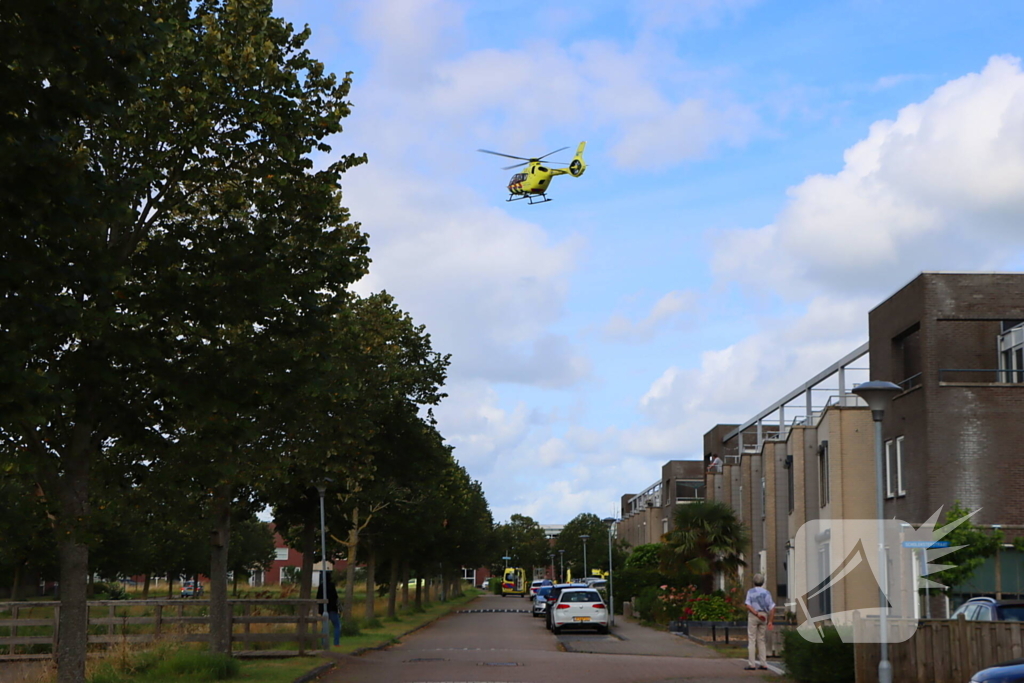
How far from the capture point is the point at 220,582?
21.9 metres

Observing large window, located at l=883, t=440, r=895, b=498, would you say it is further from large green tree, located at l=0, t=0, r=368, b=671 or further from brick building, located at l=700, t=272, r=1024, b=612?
large green tree, located at l=0, t=0, r=368, b=671

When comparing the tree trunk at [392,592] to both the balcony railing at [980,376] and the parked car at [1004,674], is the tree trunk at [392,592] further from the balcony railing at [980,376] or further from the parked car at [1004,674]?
the parked car at [1004,674]

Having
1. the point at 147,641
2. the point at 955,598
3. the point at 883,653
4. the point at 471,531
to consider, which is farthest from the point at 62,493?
the point at 471,531

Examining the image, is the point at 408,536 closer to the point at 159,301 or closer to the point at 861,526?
the point at 861,526

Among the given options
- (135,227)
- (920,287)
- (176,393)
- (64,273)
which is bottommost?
(176,393)

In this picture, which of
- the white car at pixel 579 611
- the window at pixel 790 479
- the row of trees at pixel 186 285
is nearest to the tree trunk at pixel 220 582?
the row of trees at pixel 186 285

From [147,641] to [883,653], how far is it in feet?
44.6

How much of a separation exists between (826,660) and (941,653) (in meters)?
1.78

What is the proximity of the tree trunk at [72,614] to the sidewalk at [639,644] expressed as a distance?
1568 centimetres

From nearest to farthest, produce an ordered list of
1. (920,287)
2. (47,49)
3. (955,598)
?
(47,49), (955,598), (920,287)

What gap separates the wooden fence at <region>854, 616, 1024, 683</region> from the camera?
1593 centimetres

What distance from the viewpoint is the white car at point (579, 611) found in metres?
38.4

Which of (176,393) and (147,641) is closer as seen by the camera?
(176,393)

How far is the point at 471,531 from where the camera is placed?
70062mm
